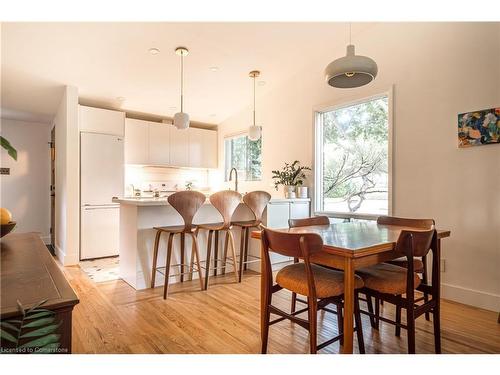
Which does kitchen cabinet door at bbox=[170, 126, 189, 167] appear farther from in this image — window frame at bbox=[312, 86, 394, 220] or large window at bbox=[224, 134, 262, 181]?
window frame at bbox=[312, 86, 394, 220]

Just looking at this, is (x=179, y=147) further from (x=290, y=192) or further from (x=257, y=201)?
(x=257, y=201)

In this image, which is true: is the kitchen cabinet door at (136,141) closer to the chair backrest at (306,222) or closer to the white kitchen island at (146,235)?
the white kitchen island at (146,235)

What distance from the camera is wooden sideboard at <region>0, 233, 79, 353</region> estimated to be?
78cm

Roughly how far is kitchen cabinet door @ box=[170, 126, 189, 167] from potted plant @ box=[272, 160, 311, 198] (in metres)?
2.03

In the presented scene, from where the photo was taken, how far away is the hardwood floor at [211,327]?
198cm

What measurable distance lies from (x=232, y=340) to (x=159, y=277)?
1.49 meters

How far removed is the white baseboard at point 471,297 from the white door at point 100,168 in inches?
176

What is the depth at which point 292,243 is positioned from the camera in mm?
1649

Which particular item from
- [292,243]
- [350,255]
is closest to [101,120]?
[292,243]

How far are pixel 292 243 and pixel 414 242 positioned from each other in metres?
0.72

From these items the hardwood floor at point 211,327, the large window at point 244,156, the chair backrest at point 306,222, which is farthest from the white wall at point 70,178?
the chair backrest at point 306,222
